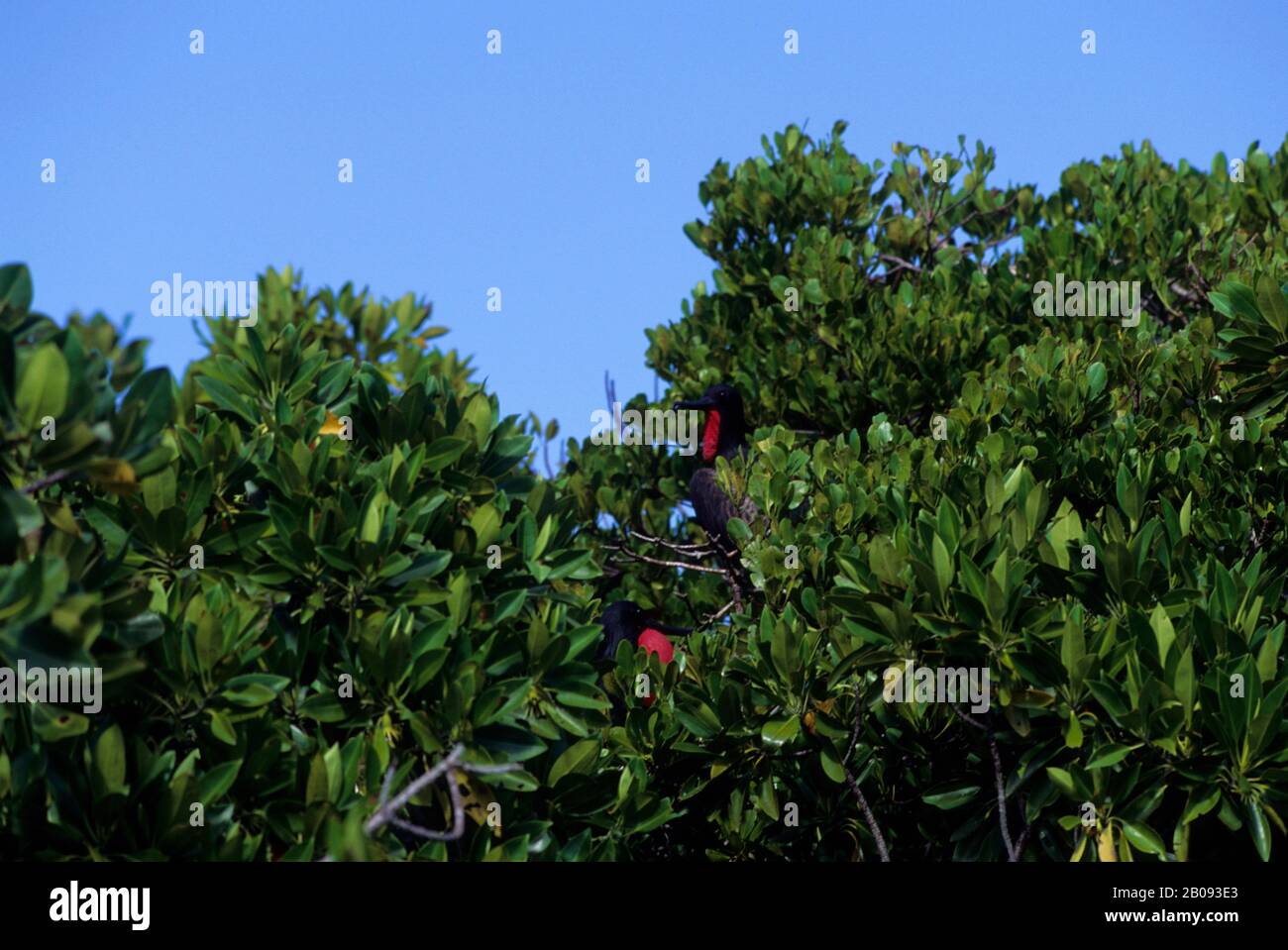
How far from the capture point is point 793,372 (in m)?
11.1

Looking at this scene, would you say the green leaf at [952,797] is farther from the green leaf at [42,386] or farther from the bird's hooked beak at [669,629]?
the green leaf at [42,386]

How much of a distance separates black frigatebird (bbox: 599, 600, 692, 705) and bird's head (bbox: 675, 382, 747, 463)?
2.39 m

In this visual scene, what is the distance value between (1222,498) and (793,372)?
4.56 meters

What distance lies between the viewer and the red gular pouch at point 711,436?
10992 millimetres

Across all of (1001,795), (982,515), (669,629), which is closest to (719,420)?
(669,629)

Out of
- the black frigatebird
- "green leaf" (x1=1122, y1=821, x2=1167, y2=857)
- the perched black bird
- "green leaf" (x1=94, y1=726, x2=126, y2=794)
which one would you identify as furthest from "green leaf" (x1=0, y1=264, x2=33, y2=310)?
the perched black bird

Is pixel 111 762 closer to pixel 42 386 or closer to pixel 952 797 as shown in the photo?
pixel 42 386

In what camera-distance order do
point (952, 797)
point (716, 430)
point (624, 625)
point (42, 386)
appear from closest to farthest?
point (42, 386) → point (952, 797) → point (624, 625) → point (716, 430)

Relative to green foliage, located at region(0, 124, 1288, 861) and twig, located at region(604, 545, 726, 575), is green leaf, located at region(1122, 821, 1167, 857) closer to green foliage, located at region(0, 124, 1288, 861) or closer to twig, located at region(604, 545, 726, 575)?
green foliage, located at region(0, 124, 1288, 861)

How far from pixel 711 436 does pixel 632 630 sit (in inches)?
108

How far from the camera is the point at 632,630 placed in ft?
28.8

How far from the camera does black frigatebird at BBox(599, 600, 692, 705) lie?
8.56m
